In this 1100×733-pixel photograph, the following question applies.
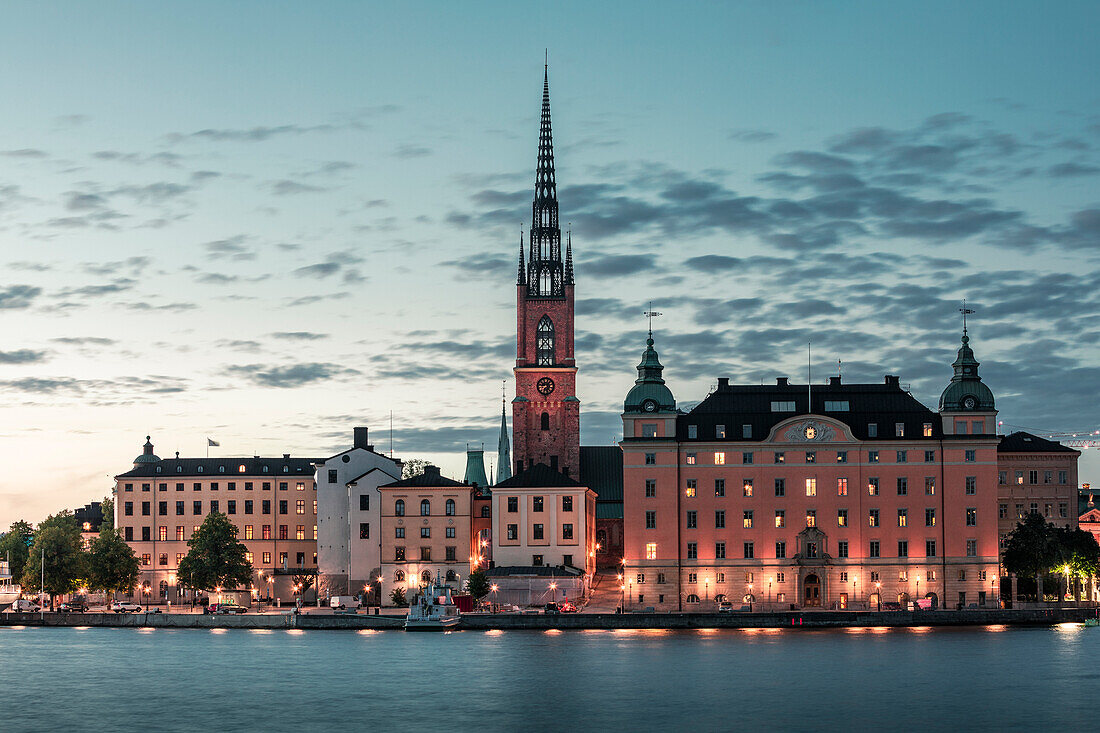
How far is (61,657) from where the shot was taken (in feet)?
337

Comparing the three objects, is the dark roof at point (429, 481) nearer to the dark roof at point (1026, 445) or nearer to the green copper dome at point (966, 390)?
the green copper dome at point (966, 390)

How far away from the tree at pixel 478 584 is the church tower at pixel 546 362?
27.6 m

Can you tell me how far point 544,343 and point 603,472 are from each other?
14774 millimetres

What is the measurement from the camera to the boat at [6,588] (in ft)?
455

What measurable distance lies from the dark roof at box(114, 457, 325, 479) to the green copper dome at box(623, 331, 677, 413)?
4071 centimetres

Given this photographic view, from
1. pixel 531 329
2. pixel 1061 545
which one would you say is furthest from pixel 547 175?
pixel 1061 545

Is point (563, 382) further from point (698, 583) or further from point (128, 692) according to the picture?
point (128, 692)

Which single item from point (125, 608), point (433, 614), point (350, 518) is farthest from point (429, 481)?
point (125, 608)

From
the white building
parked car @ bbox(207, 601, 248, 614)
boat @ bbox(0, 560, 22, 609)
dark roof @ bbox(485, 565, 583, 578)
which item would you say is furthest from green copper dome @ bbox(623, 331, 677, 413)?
boat @ bbox(0, 560, 22, 609)

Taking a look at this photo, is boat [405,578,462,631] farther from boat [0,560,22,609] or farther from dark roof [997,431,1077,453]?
dark roof [997,431,1077,453]

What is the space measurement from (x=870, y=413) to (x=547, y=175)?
5745 cm

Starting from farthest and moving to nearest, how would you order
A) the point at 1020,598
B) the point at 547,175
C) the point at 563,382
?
the point at 547,175 → the point at 563,382 → the point at 1020,598

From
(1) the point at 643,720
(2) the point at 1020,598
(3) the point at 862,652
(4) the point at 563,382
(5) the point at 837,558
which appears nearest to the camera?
(1) the point at 643,720

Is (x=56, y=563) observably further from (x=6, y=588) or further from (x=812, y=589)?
(x=812, y=589)
